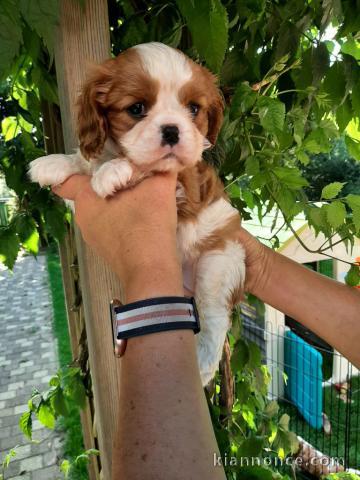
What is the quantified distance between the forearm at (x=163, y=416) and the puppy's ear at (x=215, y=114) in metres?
0.99

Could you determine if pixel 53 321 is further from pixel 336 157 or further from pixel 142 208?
pixel 336 157

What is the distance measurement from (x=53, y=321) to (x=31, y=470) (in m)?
3.60

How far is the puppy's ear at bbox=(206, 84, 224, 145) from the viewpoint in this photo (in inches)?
61.9

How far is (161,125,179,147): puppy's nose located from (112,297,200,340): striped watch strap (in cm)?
61

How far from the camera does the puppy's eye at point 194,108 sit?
60.4 inches

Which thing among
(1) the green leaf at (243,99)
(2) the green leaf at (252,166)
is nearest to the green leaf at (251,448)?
(2) the green leaf at (252,166)

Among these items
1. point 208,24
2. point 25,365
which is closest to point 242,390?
point 208,24

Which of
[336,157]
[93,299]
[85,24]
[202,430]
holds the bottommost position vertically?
[202,430]

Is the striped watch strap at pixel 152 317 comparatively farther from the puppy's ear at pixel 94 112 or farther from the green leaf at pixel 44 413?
the green leaf at pixel 44 413

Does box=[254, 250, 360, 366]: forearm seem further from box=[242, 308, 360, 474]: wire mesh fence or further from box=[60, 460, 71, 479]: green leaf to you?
box=[242, 308, 360, 474]: wire mesh fence

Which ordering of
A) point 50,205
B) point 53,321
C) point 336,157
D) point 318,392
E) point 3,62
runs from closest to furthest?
point 3,62
point 50,205
point 318,392
point 53,321
point 336,157

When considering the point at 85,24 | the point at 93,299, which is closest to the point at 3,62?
the point at 85,24

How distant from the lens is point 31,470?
12.2 feet

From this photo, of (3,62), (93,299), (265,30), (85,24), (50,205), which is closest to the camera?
(3,62)
